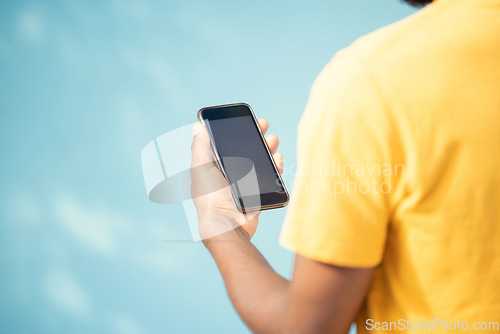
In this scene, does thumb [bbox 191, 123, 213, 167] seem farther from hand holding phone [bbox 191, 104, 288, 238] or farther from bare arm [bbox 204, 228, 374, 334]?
bare arm [bbox 204, 228, 374, 334]

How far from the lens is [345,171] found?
24cm

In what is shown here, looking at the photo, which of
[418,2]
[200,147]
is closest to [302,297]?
[418,2]

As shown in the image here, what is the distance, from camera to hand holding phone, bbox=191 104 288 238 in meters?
0.49

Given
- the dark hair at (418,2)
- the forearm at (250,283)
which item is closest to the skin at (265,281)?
the forearm at (250,283)

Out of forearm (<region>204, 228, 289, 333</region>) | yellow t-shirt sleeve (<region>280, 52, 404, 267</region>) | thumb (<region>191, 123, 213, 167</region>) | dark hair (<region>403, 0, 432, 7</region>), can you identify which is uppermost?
dark hair (<region>403, 0, 432, 7</region>)

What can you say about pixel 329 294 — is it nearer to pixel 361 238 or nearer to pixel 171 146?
pixel 361 238

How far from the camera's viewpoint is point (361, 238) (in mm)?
246

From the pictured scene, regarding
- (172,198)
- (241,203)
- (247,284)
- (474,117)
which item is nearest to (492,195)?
(474,117)

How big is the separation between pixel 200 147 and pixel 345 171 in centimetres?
34

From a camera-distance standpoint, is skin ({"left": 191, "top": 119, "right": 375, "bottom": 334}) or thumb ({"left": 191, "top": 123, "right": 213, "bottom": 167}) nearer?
skin ({"left": 191, "top": 119, "right": 375, "bottom": 334})

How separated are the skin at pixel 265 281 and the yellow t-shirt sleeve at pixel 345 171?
0.5 inches

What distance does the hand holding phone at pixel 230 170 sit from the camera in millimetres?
493

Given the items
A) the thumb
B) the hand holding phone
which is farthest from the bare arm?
the thumb

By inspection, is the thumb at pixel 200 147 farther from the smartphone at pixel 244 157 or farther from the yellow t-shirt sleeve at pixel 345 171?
the yellow t-shirt sleeve at pixel 345 171
